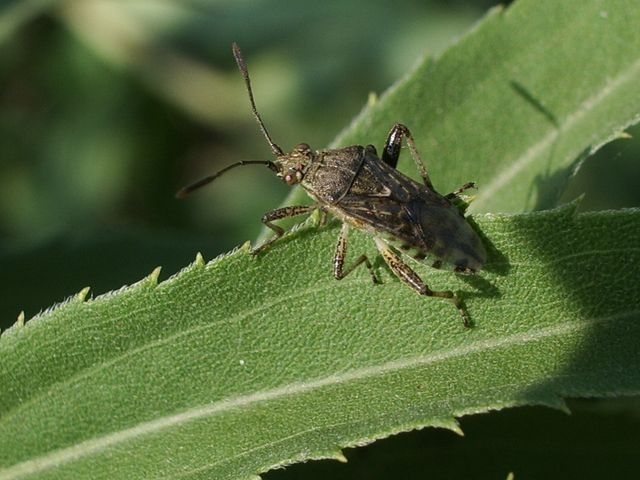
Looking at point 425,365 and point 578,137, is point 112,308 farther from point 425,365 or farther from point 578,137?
point 578,137

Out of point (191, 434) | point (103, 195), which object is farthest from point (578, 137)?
point (103, 195)

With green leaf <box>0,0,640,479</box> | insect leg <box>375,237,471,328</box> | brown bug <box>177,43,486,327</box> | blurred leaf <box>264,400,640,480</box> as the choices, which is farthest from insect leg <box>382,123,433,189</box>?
blurred leaf <box>264,400,640,480</box>

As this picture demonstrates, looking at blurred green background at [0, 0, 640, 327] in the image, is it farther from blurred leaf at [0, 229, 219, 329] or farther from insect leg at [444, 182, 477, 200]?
insect leg at [444, 182, 477, 200]

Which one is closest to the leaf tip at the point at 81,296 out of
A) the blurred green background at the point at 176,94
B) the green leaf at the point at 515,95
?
the green leaf at the point at 515,95

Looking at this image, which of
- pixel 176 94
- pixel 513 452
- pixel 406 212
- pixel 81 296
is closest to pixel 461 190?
pixel 406 212

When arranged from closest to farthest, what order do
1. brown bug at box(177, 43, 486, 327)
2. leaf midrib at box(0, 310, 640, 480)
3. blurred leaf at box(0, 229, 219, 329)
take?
leaf midrib at box(0, 310, 640, 480) < brown bug at box(177, 43, 486, 327) < blurred leaf at box(0, 229, 219, 329)

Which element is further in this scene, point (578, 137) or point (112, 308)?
point (578, 137)
